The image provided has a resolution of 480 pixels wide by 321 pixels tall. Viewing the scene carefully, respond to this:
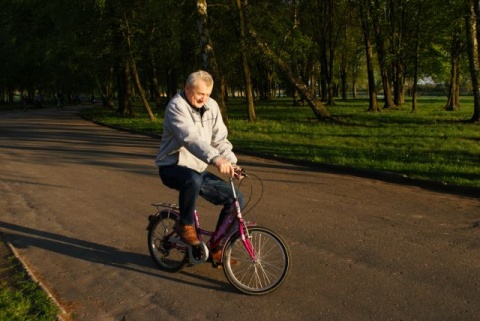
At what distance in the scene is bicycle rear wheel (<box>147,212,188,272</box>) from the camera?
15.4 feet

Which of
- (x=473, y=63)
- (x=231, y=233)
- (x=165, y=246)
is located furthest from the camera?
(x=473, y=63)

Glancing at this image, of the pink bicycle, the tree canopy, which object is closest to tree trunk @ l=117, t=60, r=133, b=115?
the tree canopy

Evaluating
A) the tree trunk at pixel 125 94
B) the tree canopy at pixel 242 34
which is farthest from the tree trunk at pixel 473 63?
the tree trunk at pixel 125 94

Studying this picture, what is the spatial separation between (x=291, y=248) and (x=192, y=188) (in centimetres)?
173

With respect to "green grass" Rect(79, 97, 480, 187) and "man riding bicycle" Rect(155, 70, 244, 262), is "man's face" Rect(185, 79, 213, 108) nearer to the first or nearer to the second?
"man riding bicycle" Rect(155, 70, 244, 262)

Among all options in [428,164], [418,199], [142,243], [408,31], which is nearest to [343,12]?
[408,31]

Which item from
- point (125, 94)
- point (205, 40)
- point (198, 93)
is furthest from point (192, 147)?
point (125, 94)

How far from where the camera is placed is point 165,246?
15.7 ft

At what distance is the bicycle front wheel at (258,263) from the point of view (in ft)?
13.5

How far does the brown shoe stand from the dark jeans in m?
0.07

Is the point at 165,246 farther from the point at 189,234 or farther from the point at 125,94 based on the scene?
the point at 125,94

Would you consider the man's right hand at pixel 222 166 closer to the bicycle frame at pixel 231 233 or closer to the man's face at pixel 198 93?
the bicycle frame at pixel 231 233

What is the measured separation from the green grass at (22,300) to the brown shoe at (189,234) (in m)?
1.28

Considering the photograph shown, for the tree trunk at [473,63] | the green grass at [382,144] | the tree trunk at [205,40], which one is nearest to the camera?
the green grass at [382,144]
